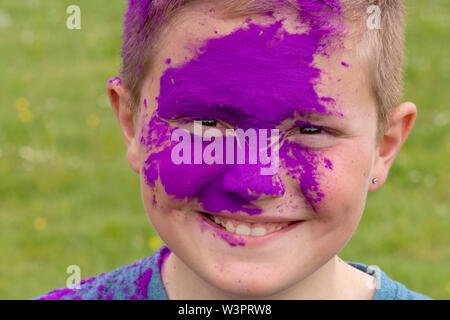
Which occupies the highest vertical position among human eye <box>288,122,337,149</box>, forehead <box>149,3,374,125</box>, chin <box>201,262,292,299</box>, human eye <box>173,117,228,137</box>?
forehead <box>149,3,374,125</box>

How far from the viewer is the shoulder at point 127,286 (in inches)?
97.9

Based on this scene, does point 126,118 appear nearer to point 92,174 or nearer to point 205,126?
point 205,126

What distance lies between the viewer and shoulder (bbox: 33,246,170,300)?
97.9 inches

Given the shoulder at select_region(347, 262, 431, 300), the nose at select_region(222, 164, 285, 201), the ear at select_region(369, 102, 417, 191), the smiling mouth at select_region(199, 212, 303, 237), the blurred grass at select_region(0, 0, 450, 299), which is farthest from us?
the blurred grass at select_region(0, 0, 450, 299)

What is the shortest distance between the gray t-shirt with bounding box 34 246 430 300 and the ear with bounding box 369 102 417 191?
1.31 feet

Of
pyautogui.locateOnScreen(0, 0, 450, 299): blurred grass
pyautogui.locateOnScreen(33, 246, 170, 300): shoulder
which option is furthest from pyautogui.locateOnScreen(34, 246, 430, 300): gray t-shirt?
pyautogui.locateOnScreen(0, 0, 450, 299): blurred grass

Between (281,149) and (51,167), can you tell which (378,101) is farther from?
(51,167)

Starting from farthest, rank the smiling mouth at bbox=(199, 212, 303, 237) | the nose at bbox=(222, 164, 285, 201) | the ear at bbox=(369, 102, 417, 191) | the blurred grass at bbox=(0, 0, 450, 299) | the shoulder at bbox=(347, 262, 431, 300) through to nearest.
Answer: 1. the blurred grass at bbox=(0, 0, 450, 299)
2. the shoulder at bbox=(347, 262, 431, 300)
3. the ear at bbox=(369, 102, 417, 191)
4. the smiling mouth at bbox=(199, 212, 303, 237)
5. the nose at bbox=(222, 164, 285, 201)

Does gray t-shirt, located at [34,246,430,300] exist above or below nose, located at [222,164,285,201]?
below

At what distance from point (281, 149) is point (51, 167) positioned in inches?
157

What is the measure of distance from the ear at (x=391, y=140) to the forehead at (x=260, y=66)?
0.96 ft

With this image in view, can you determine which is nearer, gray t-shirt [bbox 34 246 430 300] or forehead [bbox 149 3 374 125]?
forehead [bbox 149 3 374 125]

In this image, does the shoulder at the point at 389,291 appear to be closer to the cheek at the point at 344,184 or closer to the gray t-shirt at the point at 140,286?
the gray t-shirt at the point at 140,286

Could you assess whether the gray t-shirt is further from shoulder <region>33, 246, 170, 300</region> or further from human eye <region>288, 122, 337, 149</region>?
human eye <region>288, 122, 337, 149</region>
